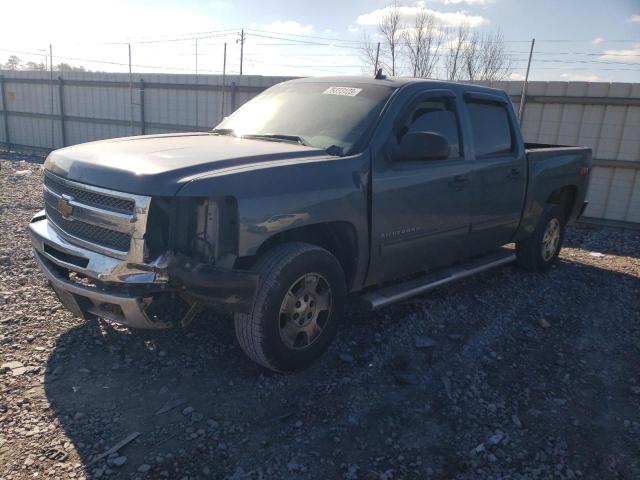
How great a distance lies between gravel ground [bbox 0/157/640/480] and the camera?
279 centimetres

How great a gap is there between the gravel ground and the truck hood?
1.28 meters

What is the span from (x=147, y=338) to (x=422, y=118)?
9.16ft

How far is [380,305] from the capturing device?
3.96m

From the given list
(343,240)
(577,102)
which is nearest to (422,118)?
(343,240)

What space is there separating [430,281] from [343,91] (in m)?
1.77

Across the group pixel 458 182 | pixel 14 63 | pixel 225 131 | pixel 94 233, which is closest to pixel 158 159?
pixel 94 233

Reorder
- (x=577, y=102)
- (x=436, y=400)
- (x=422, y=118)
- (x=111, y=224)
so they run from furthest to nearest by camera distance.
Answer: (x=577, y=102) → (x=422, y=118) → (x=436, y=400) → (x=111, y=224)

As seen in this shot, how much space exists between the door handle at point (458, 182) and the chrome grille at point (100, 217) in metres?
2.59

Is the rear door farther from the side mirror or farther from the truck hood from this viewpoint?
the truck hood

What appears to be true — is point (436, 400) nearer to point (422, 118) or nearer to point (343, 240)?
point (343, 240)

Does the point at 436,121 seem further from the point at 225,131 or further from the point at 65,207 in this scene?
the point at 65,207

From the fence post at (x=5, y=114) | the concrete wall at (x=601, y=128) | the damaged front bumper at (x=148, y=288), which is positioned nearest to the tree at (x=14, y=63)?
the fence post at (x=5, y=114)

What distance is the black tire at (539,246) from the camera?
244 inches

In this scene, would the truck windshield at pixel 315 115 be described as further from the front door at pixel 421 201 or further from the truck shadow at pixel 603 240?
the truck shadow at pixel 603 240
